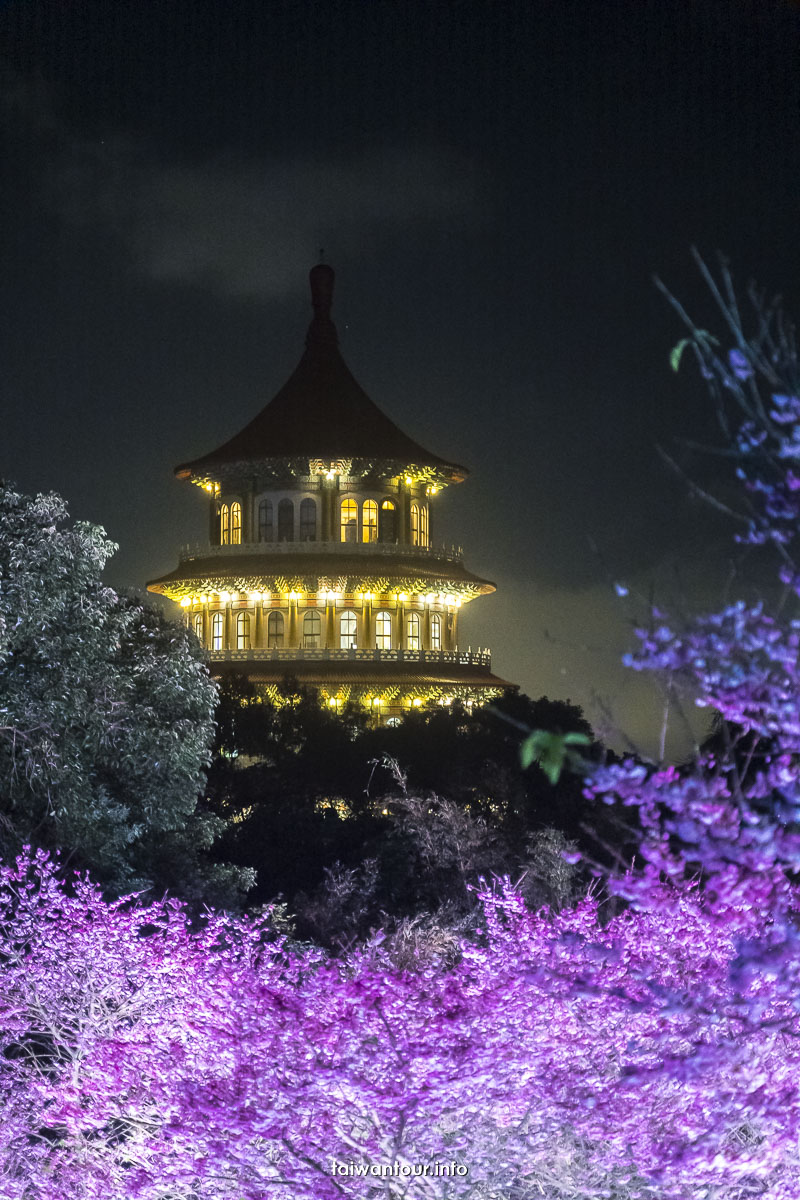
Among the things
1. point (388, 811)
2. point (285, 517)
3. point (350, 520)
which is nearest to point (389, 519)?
point (350, 520)

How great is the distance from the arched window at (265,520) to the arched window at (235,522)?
1.03m

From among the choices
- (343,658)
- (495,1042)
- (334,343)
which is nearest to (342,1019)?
(495,1042)

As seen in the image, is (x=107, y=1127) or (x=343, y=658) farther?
(x=343, y=658)

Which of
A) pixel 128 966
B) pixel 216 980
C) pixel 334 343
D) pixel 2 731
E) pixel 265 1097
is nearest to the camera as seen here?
pixel 265 1097

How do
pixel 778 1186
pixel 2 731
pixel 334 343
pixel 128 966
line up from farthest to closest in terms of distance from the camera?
pixel 334 343 < pixel 2 731 < pixel 128 966 < pixel 778 1186

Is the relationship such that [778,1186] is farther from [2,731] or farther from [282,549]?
[282,549]

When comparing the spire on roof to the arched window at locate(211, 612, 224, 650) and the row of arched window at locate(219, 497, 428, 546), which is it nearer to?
the row of arched window at locate(219, 497, 428, 546)

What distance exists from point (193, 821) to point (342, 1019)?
515 inches

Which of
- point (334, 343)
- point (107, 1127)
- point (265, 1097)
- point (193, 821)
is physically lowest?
point (107, 1127)

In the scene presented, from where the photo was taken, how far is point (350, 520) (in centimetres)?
6788

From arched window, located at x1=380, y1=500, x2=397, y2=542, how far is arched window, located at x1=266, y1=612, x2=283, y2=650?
20.6 feet

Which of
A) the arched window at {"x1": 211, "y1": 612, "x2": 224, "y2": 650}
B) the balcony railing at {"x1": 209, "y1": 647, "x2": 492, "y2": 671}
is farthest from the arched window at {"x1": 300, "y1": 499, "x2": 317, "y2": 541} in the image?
the balcony railing at {"x1": 209, "y1": 647, "x2": 492, "y2": 671}

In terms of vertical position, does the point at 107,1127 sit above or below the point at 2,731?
below

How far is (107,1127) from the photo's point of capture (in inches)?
634
